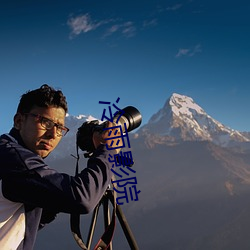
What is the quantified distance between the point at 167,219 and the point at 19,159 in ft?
370

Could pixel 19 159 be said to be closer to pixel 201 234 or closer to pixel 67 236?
pixel 201 234

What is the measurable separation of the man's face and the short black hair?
3 cm

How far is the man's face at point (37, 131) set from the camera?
158 centimetres

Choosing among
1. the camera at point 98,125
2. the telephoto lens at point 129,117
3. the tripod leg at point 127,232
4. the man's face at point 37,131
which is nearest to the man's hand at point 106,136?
the camera at point 98,125

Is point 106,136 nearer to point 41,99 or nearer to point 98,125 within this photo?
point 98,125

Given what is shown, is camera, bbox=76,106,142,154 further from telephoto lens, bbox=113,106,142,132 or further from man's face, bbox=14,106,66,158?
man's face, bbox=14,106,66,158

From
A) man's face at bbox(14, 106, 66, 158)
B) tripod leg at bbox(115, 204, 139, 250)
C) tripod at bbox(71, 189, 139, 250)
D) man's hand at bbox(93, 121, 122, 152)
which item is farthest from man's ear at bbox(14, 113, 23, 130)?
tripod leg at bbox(115, 204, 139, 250)

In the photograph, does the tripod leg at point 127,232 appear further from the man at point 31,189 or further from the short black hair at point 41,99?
the short black hair at point 41,99

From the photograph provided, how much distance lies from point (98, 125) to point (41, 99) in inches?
15.4

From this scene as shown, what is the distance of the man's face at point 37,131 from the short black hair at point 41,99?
30 mm

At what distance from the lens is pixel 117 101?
210 centimetres

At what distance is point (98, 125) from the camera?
75.3 inches

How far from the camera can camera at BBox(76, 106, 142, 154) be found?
6.58ft

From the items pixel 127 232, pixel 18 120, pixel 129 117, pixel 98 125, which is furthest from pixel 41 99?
pixel 127 232
